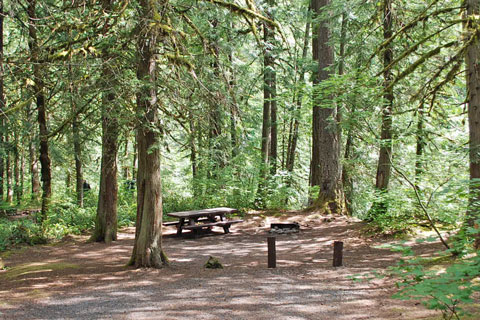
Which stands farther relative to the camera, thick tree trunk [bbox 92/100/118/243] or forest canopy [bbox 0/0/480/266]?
thick tree trunk [bbox 92/100/118/243]

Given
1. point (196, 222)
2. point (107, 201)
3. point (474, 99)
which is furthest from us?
point (196, 222)

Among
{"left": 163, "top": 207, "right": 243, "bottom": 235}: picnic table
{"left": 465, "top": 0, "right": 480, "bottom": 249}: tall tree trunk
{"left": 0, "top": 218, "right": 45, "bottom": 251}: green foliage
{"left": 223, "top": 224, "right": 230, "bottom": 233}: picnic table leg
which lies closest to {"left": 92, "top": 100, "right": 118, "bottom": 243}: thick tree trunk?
{"left": 163, "top": 207, "right": 243, "bottom": 235}: picnic table

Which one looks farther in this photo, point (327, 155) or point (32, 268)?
point (327, 155)

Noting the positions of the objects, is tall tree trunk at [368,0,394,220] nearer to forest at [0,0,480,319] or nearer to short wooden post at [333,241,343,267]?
forest at [0,0,480,319]

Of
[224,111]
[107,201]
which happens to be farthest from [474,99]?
[107,201]

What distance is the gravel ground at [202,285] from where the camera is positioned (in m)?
5.84

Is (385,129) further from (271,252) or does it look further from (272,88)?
(272,88)

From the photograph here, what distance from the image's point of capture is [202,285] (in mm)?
7273

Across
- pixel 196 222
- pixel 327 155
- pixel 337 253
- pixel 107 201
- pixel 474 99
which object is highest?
pixel 474 99

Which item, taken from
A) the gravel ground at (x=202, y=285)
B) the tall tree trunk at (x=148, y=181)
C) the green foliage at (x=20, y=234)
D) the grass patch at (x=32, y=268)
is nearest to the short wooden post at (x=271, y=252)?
the gravel ground at (x=202, y=285)

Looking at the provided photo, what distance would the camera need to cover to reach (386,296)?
6258 millimetres

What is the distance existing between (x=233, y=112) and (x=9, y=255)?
6996mm

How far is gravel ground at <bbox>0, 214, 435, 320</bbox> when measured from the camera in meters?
5.84

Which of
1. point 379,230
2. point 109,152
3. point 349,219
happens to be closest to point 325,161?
point 349,219
